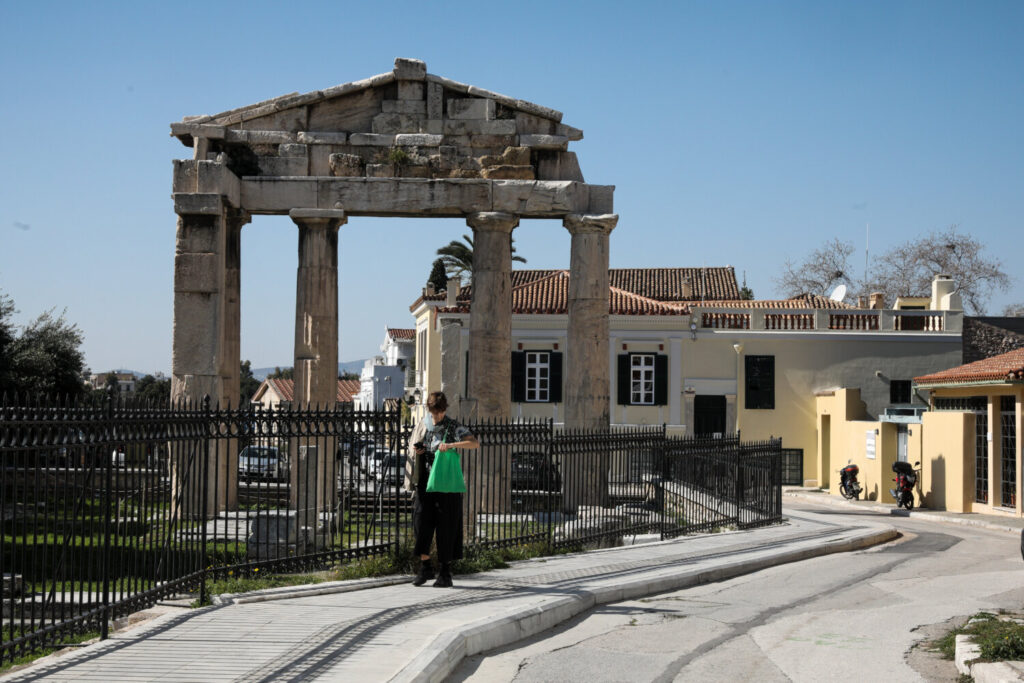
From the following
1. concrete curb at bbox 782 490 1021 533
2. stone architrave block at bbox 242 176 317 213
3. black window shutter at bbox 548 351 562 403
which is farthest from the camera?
black window shutter at bbox 548 351 562 403

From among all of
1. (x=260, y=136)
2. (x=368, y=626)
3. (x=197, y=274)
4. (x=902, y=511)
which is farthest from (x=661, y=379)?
(x=368, y=626)

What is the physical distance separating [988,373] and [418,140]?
1308 cm

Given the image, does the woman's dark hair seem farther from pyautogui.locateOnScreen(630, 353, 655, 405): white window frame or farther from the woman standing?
pyautogui.locateOnScreen(630, 353, 655, 405): white window frame

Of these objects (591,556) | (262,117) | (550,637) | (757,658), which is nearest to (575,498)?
(591,556)

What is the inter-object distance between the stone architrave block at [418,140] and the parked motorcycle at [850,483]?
1612 cm

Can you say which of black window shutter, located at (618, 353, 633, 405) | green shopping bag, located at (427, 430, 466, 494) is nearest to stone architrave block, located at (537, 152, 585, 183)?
green shopping bag, located at (427, 430, 466, 494)

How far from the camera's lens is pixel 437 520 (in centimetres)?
1035

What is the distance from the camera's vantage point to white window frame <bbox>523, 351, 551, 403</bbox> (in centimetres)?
3525

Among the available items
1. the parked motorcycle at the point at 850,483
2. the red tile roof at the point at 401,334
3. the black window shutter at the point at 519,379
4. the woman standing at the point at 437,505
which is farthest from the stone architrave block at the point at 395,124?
the red tile roof at the point at 401,334

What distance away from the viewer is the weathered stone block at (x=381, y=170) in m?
19.1

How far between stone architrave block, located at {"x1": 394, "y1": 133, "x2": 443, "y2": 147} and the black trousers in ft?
32.9

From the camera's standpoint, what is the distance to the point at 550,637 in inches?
352

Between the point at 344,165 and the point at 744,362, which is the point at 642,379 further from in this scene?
the point at 344,165

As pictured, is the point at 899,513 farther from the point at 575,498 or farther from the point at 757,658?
the point at 757,658
